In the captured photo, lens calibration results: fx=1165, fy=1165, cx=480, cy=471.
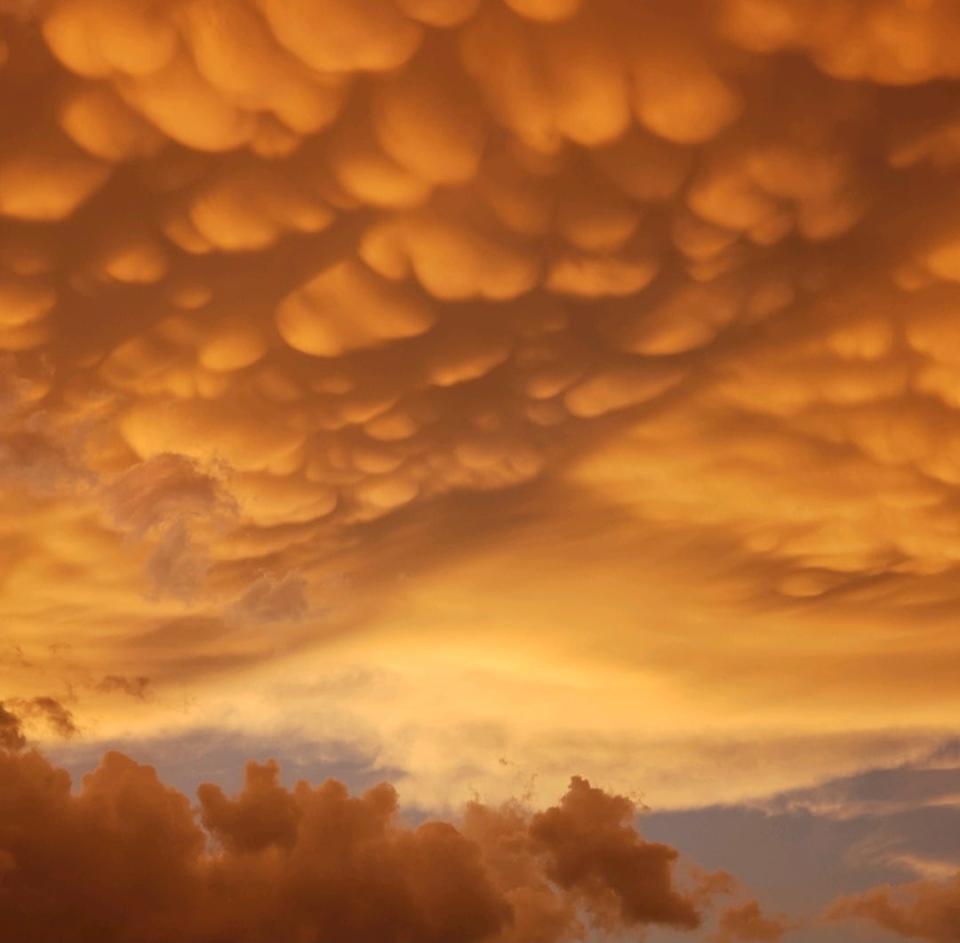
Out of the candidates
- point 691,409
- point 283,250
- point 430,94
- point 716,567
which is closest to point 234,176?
point 283,250

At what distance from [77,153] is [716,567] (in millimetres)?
19272

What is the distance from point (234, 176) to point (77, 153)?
2962 millimetres

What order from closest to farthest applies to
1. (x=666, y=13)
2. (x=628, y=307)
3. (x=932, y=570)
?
(x=666, y=13) → (x=628, y=307) → (x=932, y=570)

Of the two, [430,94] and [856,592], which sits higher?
[430,94]

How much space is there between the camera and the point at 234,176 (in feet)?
75.8

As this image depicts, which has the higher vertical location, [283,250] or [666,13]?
[666,13]

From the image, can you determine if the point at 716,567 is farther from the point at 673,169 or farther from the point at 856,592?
the point at 673,169

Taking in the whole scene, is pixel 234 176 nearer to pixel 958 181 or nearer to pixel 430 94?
pixel 430 94

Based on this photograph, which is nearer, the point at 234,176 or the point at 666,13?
the point at 666,13

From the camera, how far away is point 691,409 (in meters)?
27.9

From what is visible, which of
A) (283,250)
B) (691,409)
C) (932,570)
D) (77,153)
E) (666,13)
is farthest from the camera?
(932,570)

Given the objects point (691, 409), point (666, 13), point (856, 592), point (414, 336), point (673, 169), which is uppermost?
point (666, 13)

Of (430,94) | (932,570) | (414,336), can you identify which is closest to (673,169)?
(430,94)

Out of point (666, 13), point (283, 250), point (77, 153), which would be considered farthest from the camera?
point (283, 250)
